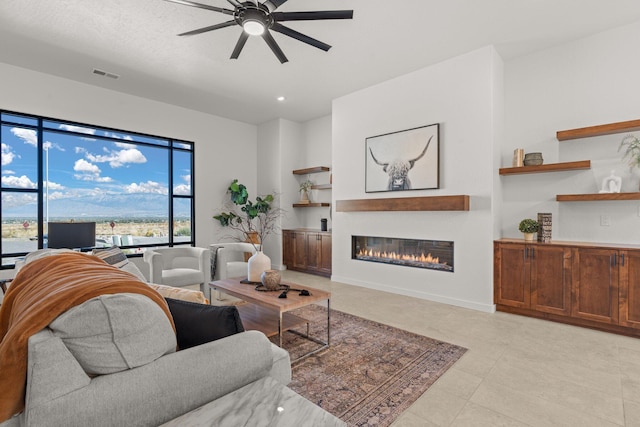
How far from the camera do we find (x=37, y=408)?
84cm

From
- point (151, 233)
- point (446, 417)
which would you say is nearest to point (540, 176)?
point (446, 417)

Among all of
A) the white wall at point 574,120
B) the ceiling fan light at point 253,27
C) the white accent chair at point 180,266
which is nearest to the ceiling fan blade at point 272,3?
the ceiling fan light at point 253,27

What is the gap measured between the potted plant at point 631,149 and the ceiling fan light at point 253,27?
153 inches

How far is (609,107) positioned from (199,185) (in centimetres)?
619

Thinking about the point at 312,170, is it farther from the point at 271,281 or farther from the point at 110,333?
the point at 110,333

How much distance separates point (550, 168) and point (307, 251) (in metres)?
4.06

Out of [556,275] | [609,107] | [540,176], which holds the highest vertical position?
[609,107]

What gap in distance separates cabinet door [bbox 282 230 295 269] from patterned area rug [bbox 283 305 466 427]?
320 cm

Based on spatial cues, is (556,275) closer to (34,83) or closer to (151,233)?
(151,233)

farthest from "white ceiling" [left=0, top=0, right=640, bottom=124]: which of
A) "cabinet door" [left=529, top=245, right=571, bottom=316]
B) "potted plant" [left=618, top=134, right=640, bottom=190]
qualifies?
"cabinet door" [left=529, top=245, right=571, bottom=316]

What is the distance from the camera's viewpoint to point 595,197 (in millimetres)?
3303

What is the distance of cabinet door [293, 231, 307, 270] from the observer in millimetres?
6203

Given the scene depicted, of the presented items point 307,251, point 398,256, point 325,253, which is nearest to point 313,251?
point 307,251

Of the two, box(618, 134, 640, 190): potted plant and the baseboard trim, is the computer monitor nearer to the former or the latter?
the baseboard trim
